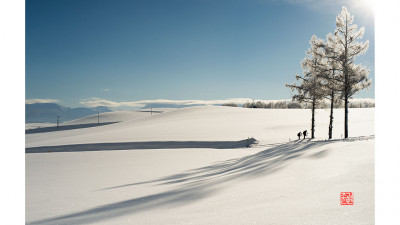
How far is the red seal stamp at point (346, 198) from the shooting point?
274 centimetres

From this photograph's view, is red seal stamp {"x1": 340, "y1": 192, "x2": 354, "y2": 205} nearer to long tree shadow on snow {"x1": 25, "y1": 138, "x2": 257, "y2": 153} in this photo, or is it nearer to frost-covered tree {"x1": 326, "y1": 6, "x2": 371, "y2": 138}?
frost-covered tree {"x1": 326, "y1": 6, "x2": 371, "y2": 138}

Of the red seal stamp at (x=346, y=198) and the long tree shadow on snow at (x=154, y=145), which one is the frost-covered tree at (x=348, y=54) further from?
A: the red seal stamp at (x=346, y=198)

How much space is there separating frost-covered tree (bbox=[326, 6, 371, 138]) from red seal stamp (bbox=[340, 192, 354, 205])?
13724mm

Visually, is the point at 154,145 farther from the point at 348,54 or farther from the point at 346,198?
the point at 346,198

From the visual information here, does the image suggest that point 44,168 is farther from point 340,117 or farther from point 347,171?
point 340,117

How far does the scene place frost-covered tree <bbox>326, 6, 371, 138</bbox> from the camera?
49.0 ft

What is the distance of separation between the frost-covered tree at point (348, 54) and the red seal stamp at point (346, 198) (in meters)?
13.7

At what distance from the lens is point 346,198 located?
9.39ft

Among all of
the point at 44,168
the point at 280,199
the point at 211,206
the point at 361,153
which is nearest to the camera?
the point at 280,199

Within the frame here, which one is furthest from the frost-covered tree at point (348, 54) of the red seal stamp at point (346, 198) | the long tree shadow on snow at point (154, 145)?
the red seal stamp at point (346, 198)

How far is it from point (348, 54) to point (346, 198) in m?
15.5
